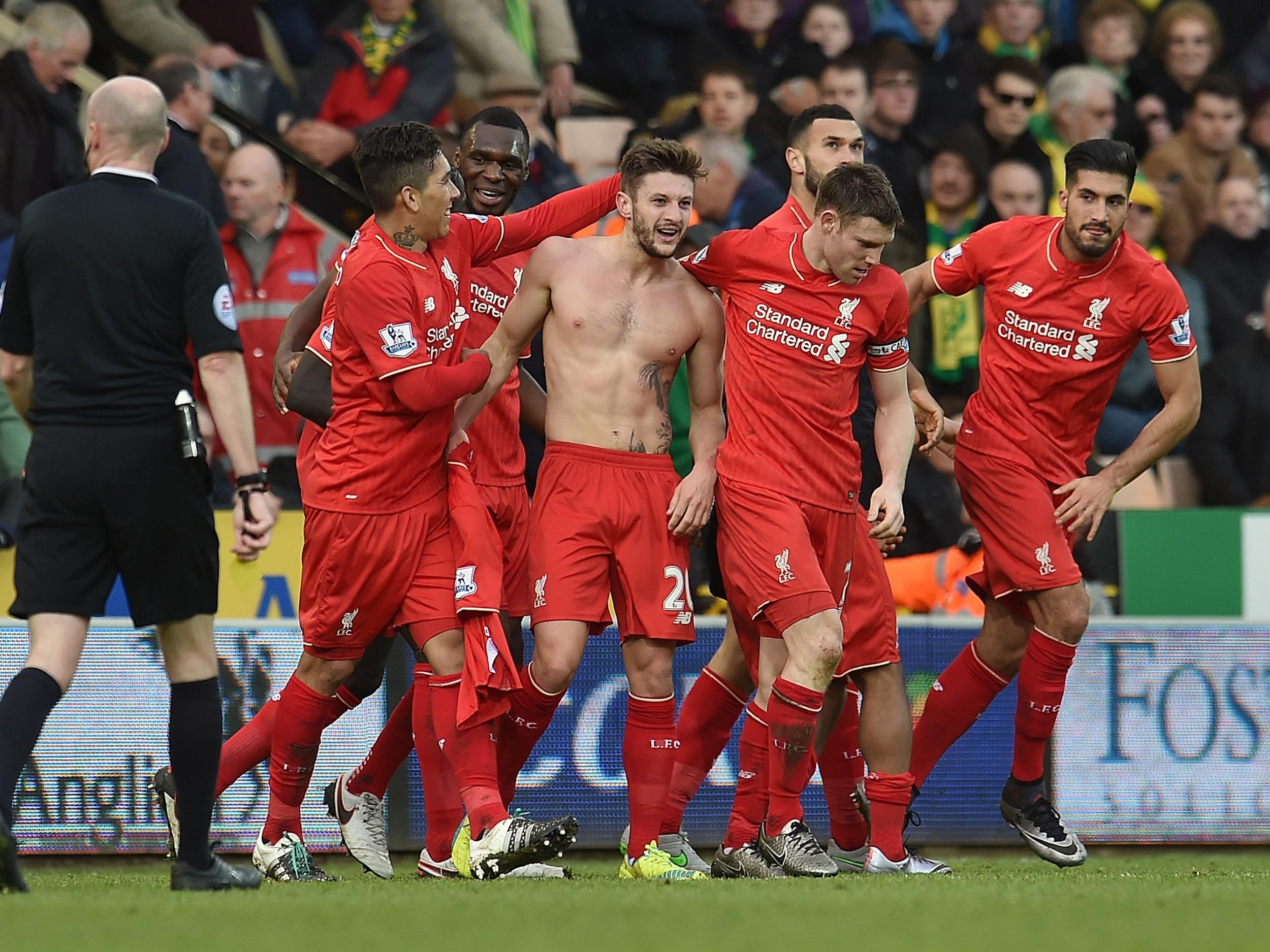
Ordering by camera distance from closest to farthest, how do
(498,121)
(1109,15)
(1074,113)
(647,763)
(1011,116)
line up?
(647,763)
(498,121)
(1011,116)
(1074,113)
(1109,15)

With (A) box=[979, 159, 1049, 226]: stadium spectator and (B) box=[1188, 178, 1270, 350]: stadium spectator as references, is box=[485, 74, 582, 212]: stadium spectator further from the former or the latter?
(B) box=[1188, 178, 1270, 350]: stadium spectator

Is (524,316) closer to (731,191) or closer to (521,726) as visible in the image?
(521,726)

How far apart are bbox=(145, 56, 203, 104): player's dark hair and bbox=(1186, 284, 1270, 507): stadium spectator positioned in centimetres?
622

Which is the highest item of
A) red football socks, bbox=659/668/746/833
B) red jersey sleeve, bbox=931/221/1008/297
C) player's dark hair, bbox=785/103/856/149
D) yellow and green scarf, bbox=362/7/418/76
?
yellow and green scarf, bbox=362/7/418/76

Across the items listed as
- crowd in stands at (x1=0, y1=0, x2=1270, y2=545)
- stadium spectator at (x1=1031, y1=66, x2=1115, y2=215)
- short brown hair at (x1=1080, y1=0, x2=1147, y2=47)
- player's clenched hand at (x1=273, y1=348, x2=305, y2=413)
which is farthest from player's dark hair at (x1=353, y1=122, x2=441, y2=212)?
short brown hair at (x1=1080, y1=0, x2=1147, y2=47)

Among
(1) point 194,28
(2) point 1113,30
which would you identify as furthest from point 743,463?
(2) point 1113,30

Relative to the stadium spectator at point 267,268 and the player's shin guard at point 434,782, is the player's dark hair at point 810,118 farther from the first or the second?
the stadium spectator at point 267,268

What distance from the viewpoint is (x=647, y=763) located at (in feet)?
21.2

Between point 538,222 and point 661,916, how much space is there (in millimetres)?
2914

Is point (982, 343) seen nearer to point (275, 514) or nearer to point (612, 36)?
point (275, 514)

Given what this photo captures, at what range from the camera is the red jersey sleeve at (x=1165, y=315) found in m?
6.92

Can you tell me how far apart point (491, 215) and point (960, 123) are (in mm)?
5678

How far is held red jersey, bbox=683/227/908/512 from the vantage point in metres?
6.50

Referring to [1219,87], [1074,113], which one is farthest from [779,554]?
[1219,87]
